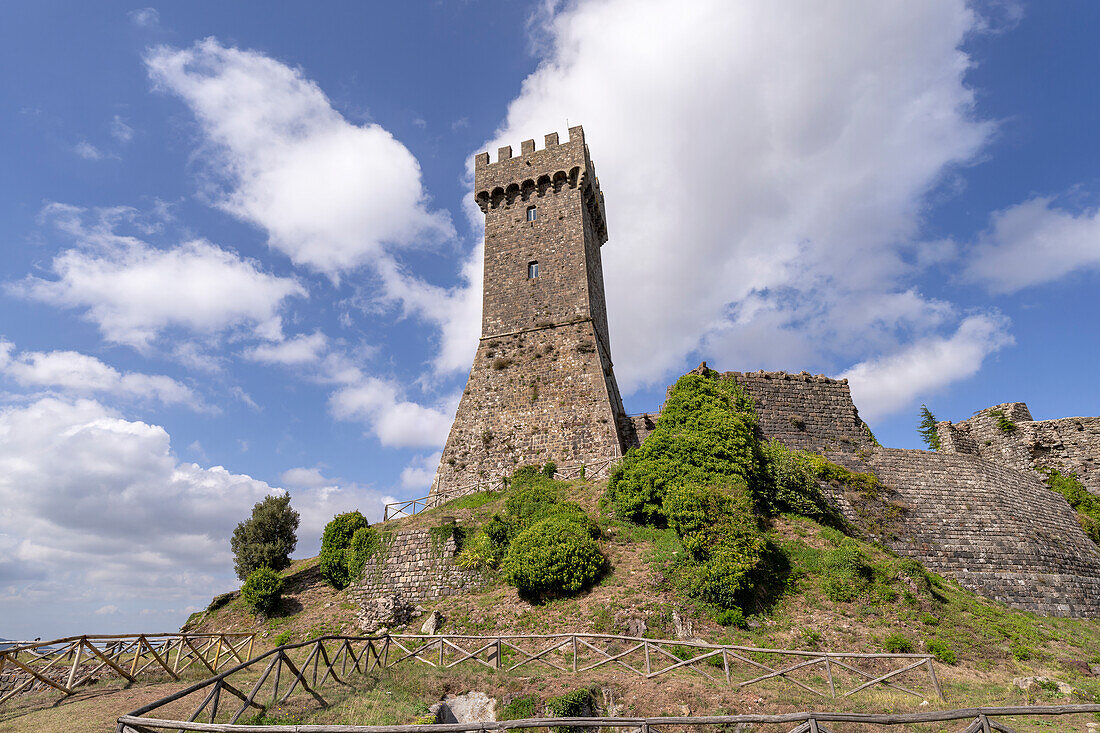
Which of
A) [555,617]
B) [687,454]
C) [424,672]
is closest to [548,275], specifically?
[687,454]

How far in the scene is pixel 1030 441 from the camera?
2464cm

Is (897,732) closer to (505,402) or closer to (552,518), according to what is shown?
(552,518)

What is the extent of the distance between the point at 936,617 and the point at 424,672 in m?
12.6

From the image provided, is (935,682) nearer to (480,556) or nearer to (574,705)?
(574,705)

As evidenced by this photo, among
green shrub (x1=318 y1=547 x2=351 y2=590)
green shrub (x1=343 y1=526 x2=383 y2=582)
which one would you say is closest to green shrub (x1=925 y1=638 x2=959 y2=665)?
green shrub (x1=343 y1=526 x2=383 y2=582)

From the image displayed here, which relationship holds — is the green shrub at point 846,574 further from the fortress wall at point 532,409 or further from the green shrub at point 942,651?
the fortress wall at point 532,409

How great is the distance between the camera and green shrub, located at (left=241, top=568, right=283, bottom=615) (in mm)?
18625

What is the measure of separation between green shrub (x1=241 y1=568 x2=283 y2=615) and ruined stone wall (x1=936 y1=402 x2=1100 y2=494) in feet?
95.5

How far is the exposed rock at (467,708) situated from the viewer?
10516mm

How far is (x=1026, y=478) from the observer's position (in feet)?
68.5

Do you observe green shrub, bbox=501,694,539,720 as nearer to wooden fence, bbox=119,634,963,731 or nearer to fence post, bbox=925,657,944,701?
wooden fence, bbox=119,634,963,731

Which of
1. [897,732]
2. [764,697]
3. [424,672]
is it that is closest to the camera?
[897,732]

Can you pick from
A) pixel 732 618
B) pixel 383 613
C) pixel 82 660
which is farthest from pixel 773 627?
pixel 82 660

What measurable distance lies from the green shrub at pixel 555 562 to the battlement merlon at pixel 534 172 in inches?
837
